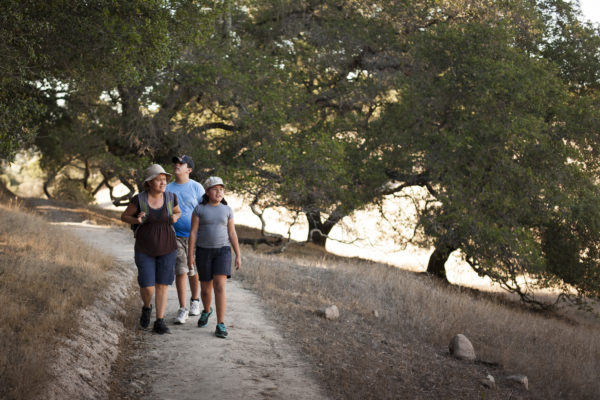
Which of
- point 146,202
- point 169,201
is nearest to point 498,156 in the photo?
point 169,201

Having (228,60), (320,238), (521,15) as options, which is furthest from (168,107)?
(521,15)

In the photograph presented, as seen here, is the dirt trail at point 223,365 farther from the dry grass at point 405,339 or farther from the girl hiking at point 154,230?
the girl hiking at point 154,230

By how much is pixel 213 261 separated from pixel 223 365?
53.0 inches

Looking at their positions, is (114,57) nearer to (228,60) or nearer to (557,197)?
(228,60)

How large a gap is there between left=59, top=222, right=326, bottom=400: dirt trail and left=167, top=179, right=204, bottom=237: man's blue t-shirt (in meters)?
1.23

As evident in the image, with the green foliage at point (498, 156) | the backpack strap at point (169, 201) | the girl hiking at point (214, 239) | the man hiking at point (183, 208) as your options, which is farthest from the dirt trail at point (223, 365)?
the green foliage at point (498, 156)

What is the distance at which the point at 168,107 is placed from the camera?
20.5 meters

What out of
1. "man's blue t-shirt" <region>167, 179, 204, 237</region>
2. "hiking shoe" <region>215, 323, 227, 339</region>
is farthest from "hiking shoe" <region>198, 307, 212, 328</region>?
"man's blue t-shirt" <region>167, 179, 204, 237</region>

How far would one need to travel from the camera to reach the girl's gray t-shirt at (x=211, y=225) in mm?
6664

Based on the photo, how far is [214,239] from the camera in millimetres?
6668

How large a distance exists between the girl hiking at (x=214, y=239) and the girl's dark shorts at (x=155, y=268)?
0.23m

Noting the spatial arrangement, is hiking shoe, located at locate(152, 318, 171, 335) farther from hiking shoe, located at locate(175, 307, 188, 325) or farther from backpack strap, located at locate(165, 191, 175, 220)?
backpack strap, located at locate(165, 191, 175, 220)

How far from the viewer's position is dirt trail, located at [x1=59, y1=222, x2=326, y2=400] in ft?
17.2

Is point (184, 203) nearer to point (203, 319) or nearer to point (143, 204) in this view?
point (143, 204)
